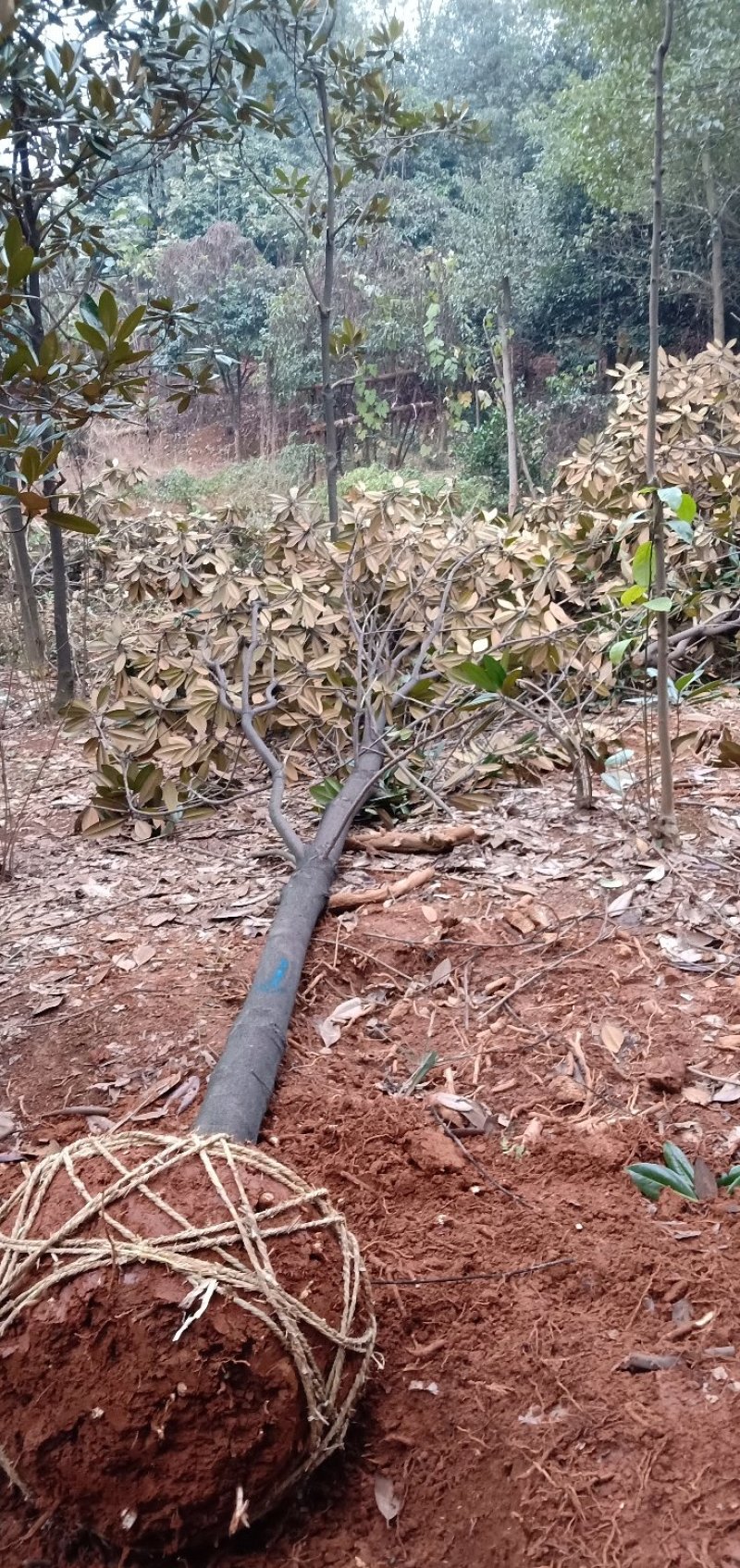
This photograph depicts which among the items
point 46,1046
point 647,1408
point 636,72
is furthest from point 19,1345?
point 636,72

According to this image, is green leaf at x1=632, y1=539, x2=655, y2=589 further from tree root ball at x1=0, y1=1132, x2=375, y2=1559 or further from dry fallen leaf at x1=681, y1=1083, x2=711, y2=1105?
tree root ball at x1=0, y1=1132, x2=375, y2=1559

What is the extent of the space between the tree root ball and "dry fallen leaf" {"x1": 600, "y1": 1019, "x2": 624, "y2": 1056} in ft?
2.99

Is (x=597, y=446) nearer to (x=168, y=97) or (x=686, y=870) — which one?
(x=168, y=97)

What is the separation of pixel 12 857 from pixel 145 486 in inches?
423

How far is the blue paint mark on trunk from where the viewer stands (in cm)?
221

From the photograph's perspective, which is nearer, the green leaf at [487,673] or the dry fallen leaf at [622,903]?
the dry fallen leaf at [622,903]

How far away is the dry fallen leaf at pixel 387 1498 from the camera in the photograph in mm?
1253

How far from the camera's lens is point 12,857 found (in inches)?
129

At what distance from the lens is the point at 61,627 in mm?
5012

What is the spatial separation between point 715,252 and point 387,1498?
35.6 feet

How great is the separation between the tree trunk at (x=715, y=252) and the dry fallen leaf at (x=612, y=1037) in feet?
27.7

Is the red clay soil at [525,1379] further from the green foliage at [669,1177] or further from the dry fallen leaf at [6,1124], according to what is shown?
the dry fallen leaf at [6,1124]

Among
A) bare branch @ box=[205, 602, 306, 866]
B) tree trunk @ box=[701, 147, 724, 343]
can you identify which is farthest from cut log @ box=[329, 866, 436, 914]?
tree trunk @ box=[701, 147, 724, 343]

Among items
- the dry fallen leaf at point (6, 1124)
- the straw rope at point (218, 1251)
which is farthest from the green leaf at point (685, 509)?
the dry fallen leaf at point (6, 1124)
